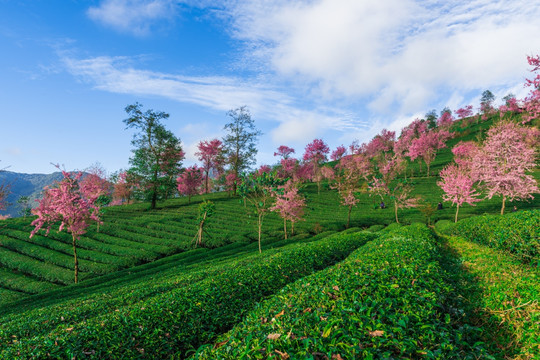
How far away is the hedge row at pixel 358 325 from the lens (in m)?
3.98

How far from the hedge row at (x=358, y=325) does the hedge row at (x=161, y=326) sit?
181 centimetres

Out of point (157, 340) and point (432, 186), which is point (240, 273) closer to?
point (157, 340)

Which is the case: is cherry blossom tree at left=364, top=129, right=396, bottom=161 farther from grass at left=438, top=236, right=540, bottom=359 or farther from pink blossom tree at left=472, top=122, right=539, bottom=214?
grass at left=438, top=236, right=540, bottom=359

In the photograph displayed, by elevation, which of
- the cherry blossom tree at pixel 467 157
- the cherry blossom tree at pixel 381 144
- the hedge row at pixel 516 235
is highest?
the cherry blossom tree at pixel 381 144

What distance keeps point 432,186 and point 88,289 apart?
6518cm

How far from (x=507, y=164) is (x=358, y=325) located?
38.0m

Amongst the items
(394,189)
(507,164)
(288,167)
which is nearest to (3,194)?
(288,167)

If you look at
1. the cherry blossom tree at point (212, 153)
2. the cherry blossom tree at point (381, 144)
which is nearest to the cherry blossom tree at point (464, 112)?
the cherry blossom tree at point (381, 144)

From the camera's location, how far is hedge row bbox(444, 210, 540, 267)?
12125 millimetres

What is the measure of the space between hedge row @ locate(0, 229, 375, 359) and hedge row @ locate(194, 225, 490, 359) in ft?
5.93

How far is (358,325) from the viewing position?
4617 mm

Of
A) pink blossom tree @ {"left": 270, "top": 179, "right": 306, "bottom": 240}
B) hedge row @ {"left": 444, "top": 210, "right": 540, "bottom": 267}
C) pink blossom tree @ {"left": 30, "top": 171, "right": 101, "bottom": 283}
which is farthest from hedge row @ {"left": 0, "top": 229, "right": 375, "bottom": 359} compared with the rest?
pink blossom tree @ {"left": 270, "top": 179, "right": 306, "bottom": 240}

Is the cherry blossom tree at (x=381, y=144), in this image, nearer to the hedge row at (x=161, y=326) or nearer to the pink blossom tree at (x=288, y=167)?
the pink blossom tree at (x=288, y=167)

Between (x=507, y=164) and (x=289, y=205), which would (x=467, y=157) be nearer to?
(x=507, y=164)
